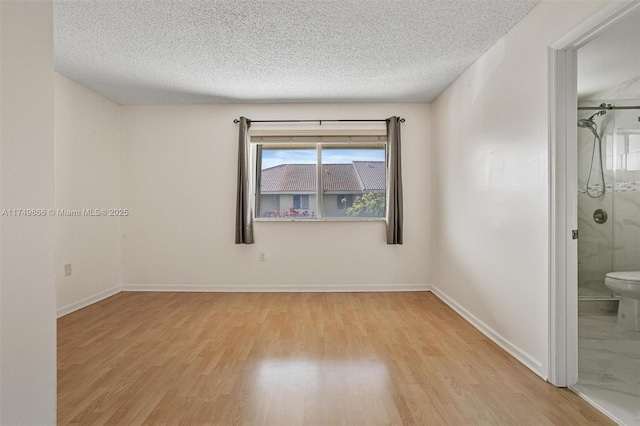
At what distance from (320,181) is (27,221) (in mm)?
3602

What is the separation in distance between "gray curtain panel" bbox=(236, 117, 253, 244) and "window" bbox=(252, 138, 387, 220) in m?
0.22

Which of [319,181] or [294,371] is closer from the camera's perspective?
[294,371]

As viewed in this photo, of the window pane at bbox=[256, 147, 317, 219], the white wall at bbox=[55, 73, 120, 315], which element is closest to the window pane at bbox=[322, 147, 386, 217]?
the window pane at bbox=[256, 147, 317, 219]

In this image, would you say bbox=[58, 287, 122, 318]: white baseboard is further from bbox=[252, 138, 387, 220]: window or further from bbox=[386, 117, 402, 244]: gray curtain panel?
bbox=[386, 117, 402, 244]: gray curtain panel

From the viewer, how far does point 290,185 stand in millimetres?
4750

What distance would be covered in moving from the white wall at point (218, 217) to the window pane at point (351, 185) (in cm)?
33

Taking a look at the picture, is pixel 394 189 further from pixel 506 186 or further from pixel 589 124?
pixel 589 124

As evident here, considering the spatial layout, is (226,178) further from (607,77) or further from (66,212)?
(607,77)

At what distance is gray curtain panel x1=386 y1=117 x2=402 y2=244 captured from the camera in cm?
452

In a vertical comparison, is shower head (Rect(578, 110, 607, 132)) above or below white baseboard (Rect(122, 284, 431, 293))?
above

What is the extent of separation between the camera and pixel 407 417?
183cm

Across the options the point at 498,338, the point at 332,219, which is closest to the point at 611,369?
the point at 498,338

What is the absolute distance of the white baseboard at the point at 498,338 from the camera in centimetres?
236

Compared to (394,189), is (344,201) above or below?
below
